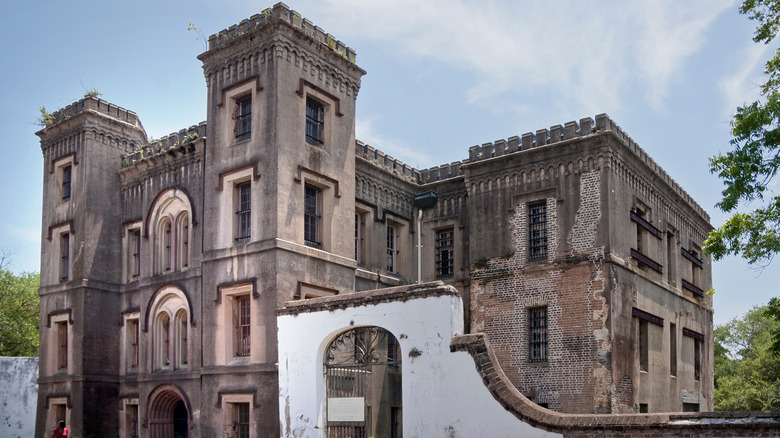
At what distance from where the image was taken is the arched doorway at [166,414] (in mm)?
23312

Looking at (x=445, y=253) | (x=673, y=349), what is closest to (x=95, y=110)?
(x=445, y=253)

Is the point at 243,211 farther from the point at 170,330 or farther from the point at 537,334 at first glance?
the point at 537,334

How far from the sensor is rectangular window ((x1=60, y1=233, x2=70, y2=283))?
2653 centimetres

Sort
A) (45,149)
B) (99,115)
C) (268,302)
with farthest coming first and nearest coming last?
(45,149) < (99,115) < (268,302)

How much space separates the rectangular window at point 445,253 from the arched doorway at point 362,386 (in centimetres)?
325

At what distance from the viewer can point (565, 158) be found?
24.1m

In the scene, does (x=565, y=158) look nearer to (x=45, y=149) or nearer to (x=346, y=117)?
(x=346, y=117)

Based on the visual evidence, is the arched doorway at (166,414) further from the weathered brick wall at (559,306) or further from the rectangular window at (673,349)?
the rectangular window at (673,349)

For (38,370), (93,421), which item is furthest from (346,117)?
(38,370)

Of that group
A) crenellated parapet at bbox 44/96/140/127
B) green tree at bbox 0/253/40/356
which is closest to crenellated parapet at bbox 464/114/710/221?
crenellated parapet at bbox 44/96/140/127

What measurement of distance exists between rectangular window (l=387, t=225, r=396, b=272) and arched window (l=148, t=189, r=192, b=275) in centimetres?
702

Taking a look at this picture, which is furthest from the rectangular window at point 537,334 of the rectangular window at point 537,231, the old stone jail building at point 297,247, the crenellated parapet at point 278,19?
the crenellated parapet at point 278,19

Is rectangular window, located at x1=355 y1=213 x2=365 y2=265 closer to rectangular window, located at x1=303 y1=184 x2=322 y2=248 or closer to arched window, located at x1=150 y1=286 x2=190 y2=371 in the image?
rectangular window, located at x1=303 y1=184 x2=322 y2=248

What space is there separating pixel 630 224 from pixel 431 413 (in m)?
11.9
